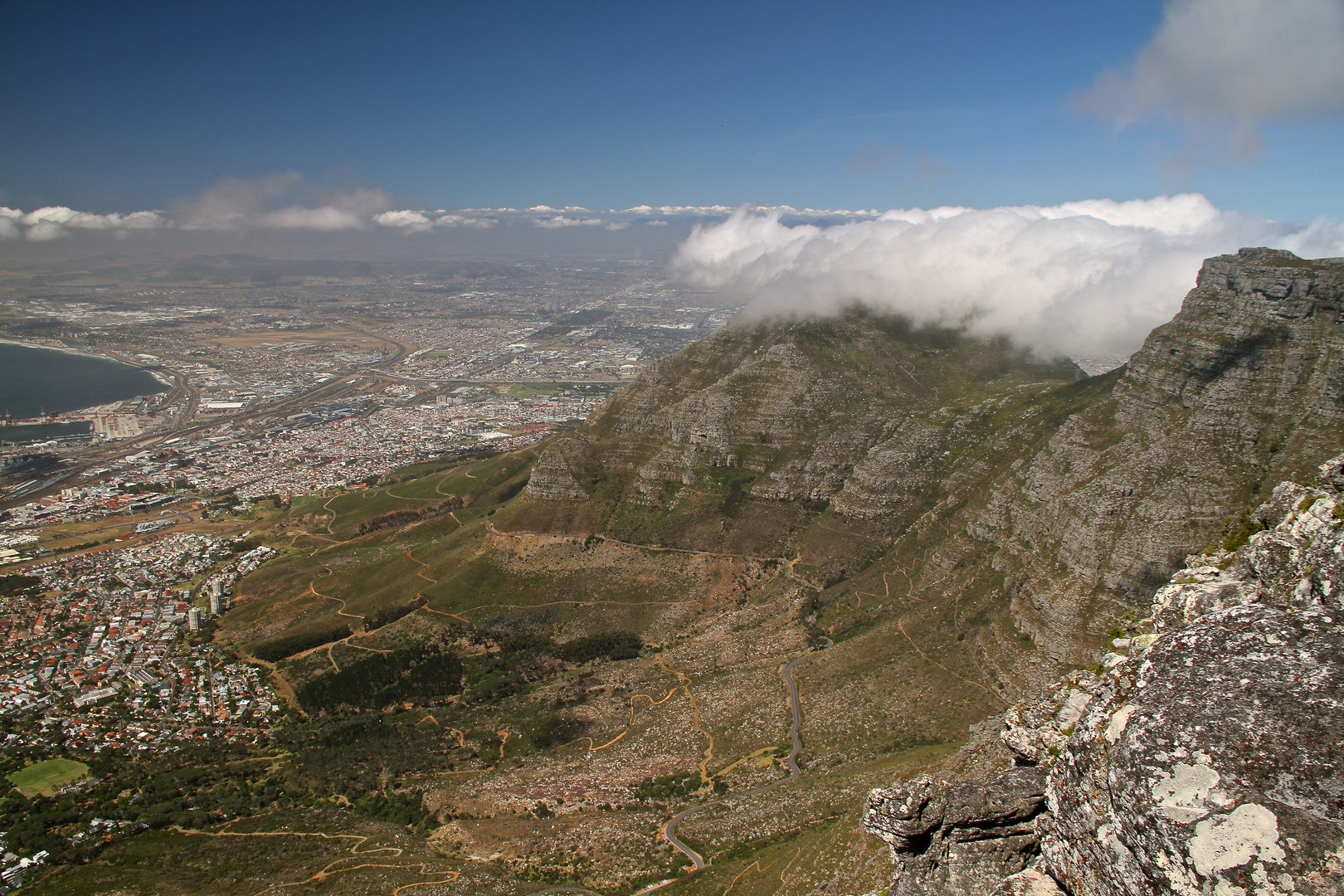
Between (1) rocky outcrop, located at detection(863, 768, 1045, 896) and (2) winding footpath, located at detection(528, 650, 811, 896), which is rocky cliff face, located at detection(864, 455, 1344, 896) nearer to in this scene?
(1) rocky outcrop, located at detection(863, 768, 1045, 896)

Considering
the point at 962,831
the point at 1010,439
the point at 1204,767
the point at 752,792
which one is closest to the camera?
the point at 1204,767

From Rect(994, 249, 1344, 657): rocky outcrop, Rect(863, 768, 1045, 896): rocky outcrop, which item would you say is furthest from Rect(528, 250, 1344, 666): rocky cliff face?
Rect(863, 768, 1045, 896): rocky outcrop

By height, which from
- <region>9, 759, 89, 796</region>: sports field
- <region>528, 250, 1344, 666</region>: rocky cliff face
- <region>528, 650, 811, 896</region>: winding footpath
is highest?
<region>528, 250, 1344, 666</region>: rocky cliff face

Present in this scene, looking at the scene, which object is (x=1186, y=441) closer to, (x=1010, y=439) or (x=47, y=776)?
(x=1010, y=439)

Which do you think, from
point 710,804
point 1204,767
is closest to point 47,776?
point 710,804

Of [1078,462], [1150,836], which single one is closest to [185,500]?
[1078,462]

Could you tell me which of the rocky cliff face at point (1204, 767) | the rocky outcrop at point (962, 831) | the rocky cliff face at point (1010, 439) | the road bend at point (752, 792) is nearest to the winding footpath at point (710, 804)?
the road bend at point (752, 792)

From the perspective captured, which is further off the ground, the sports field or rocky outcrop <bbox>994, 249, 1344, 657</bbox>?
rocky outcrop <bbox>994, 249, 1344, 657</bbox>
